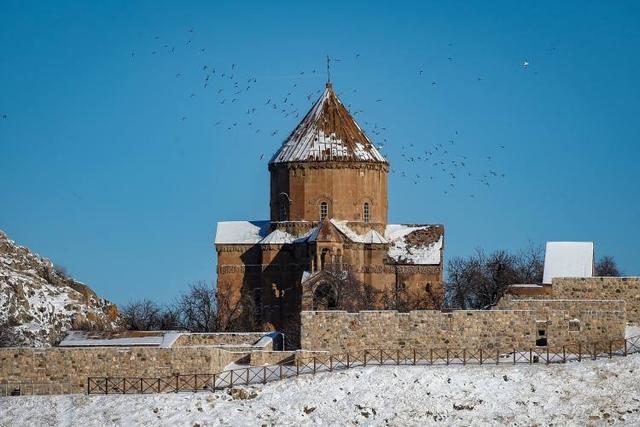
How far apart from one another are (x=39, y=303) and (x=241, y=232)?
1941 cm

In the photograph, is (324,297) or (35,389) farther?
(324,297)

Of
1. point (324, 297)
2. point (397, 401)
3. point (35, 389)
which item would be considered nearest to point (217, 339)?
point (35, 389)

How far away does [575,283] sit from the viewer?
65.1 meters

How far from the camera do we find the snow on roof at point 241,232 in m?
100

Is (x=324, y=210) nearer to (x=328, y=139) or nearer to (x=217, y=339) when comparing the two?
(x=328, y=139)

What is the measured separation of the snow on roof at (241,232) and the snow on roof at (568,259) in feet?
84.6

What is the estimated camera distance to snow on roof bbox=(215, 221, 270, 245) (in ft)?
328

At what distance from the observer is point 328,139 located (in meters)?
99.4

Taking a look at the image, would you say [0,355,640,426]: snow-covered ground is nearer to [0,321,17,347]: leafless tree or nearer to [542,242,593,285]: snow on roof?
[542,242,593,285]: snow on roof

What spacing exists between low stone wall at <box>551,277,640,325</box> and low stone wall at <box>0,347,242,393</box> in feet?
38.7

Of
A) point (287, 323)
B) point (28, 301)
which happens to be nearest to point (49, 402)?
point (28, 301)

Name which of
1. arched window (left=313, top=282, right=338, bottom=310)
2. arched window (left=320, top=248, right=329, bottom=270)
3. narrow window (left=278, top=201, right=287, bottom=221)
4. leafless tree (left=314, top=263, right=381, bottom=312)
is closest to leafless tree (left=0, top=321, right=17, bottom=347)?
leafless tree (left=314, top=263, right=381, bottom=312)

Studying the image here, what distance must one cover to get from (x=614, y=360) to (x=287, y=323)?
36073 millimetres

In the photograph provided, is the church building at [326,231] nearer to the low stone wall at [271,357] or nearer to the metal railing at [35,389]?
the low stone wall at [271,357]
